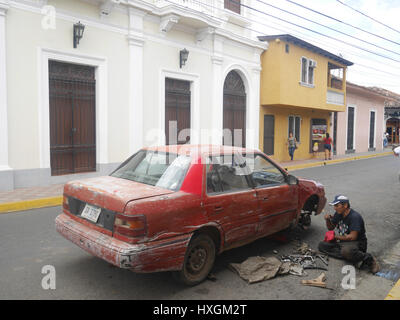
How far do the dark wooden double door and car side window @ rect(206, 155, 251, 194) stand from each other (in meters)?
7.07

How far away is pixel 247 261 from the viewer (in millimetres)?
4379

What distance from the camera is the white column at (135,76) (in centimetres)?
1133

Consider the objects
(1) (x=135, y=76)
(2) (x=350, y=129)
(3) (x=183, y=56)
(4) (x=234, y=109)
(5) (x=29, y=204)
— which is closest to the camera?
(5) (x=29, y=204)

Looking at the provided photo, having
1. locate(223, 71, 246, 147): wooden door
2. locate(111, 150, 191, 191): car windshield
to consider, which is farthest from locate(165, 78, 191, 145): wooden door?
locate(111, 150, 191, 191): car windshield

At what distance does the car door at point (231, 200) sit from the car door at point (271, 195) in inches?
7.3

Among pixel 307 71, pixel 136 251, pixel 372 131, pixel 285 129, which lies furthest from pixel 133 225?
pixel 372 131

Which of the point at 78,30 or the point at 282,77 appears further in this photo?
the point at 282,77

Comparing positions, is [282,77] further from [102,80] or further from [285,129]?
[102,80]

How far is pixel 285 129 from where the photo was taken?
1922cm

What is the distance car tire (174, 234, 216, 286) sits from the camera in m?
3.72

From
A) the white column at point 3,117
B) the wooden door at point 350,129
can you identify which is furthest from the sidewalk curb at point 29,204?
the wooden door at point 350,129

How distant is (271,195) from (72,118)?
7468 mm

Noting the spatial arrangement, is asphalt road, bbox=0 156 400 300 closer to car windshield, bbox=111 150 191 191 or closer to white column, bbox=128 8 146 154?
car windshield, bbox=111 150 191 191
